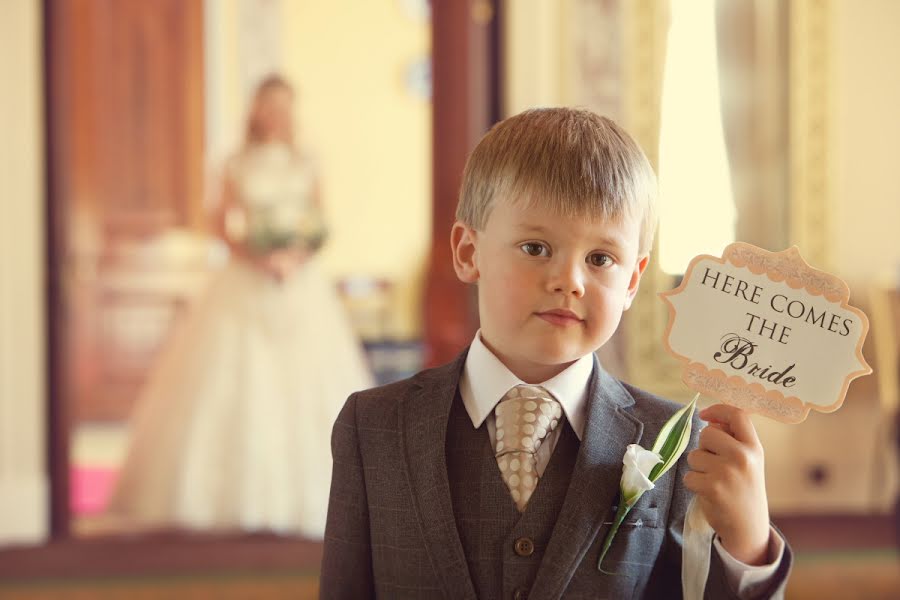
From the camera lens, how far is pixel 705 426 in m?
0.71

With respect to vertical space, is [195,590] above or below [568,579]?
below

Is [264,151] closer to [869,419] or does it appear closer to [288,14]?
[288,14]

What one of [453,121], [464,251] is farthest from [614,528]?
[453,121]

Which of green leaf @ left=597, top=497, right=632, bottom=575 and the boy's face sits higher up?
the boy's face

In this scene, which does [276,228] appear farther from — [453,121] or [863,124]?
[863,124]

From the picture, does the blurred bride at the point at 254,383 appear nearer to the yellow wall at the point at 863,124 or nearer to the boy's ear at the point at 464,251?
the yellow wall at the point at 863,124

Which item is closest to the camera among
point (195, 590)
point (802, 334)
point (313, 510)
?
point (802, 334)

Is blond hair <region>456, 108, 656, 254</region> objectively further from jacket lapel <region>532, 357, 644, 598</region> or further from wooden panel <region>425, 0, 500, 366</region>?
wooden panel <region>425, 0, 500, 366</region>

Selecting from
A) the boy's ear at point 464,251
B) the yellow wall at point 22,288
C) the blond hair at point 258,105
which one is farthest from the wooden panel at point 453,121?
the boy's ear at point 464,251

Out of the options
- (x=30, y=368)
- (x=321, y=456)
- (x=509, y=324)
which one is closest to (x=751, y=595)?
(x=509, y=324)

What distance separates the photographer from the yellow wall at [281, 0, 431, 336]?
3414 millimetres

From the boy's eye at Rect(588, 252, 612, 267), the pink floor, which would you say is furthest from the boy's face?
the pink floor

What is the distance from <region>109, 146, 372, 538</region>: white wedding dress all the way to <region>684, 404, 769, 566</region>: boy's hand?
2753mm

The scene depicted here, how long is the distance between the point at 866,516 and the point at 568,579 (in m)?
3.18
